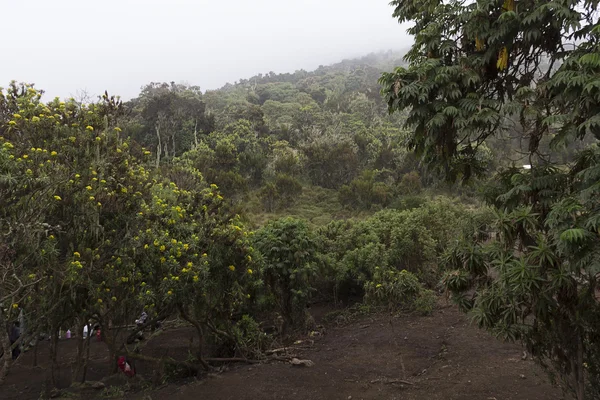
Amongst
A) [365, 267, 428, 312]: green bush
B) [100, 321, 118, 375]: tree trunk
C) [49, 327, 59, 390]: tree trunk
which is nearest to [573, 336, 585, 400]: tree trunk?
[365, 267, 428, 312]: green bush

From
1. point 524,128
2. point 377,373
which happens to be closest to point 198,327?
point 377,373

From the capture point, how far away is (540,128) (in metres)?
4.06

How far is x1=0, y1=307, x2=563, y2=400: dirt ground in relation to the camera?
608 cm

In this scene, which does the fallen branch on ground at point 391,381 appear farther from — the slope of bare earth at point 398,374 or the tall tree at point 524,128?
the tall tree at point 524,128

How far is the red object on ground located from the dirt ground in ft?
1.89

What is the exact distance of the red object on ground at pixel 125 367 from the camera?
7.61m

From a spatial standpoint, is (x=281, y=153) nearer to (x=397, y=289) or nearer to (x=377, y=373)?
(x=397, y=289)

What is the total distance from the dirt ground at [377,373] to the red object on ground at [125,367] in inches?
22.7

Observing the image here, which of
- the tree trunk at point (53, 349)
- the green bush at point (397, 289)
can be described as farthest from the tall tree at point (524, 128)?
the tree trunk at point (53, 349)

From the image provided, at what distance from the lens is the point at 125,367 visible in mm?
7766

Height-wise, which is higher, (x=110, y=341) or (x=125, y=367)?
(x=110, y=341)

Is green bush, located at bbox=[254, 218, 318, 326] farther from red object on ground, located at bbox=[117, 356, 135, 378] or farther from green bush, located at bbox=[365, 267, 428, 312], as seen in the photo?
red object on ground, located at bbox=[117, 356, 135, 378]

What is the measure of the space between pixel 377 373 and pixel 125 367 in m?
4.51

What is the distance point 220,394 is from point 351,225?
7.55 metres
